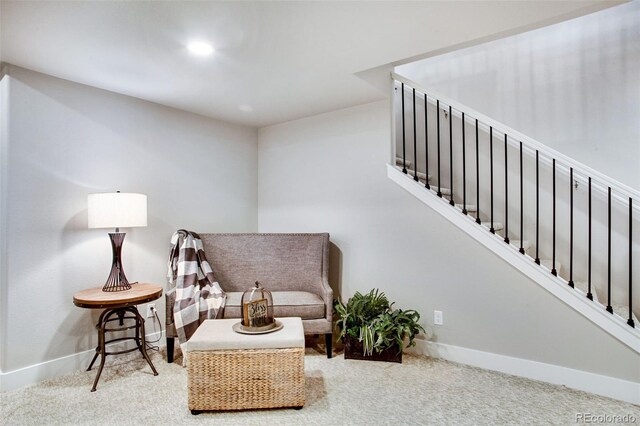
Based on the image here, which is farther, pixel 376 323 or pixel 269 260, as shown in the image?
pixel 269 260

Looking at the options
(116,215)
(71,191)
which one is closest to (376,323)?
(116,215)

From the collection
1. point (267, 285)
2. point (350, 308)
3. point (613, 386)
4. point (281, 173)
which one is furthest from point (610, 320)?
point (281, 173)

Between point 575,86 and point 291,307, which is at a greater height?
point 575,86

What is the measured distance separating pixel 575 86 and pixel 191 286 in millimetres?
3447

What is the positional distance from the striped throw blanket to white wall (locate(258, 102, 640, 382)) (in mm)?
1129

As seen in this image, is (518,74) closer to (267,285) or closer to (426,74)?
(426,74)

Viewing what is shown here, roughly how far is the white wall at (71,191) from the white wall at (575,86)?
2.87 meters

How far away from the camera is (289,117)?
12.5 feet

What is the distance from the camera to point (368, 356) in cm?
282

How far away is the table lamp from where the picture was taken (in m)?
2.49

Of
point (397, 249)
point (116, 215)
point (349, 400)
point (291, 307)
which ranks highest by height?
point (116, 215)

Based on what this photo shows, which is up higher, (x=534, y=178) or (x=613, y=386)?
(x=534, y=178)

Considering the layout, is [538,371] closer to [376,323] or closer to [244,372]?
[376,323]

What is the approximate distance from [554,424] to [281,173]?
312 cm
